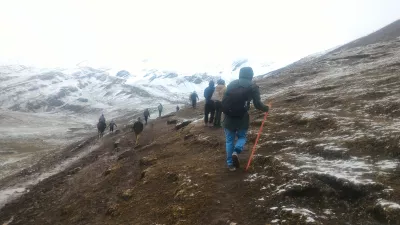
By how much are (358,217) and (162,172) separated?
26.8 ft

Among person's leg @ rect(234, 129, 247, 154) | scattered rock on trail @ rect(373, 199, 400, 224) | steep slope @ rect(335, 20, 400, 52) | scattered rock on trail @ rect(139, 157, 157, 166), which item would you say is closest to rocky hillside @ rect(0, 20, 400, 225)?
scattered rock on trail @ rect(373, 199, 400, 224)

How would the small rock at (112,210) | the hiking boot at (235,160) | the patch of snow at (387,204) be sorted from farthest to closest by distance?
the hiking boot at (235,160) < the small rock at (112,210) < the patch of snow at (387,204)

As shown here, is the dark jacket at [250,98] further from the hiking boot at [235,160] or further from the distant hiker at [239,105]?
the hiking boot at [235,160]

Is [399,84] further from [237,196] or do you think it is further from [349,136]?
[237,196]

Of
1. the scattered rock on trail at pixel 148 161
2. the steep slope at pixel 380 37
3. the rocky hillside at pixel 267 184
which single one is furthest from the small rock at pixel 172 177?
the steep slope at pixel 380 37

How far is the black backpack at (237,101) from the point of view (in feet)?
35.7

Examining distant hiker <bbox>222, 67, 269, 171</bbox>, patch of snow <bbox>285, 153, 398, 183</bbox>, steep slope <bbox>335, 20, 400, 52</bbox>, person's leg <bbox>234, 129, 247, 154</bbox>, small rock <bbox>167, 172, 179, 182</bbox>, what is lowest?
patch of snow <bbox>285, 153, 398, 183</bbox>

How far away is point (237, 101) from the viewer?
35.7ft

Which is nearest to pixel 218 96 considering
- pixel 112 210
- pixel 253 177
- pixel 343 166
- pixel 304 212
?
pixel 253 177

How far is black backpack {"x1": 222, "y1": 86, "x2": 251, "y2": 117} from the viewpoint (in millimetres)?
10875

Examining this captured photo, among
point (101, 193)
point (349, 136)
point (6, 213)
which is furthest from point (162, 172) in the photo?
point (6, 213)

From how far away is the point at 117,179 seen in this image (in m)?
15.8

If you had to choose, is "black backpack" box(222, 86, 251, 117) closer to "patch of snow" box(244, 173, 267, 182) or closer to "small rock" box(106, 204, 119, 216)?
"patch of snow" box(244, 173, 267, 182)

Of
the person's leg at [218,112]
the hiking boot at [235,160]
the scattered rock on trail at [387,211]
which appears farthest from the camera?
the person's leg at [218,112]
